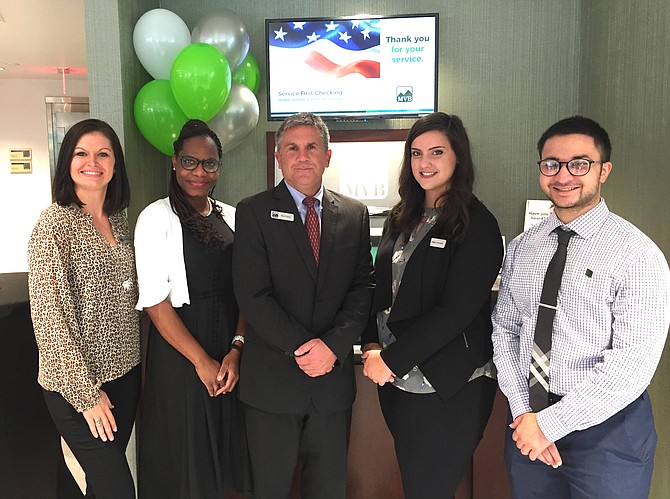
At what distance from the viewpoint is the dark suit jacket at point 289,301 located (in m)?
1.84

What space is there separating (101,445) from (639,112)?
2.56m

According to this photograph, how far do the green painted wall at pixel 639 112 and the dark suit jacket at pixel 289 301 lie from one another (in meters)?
1.29

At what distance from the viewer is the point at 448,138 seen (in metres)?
1.79

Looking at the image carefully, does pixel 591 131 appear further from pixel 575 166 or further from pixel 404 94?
pixel 404 94

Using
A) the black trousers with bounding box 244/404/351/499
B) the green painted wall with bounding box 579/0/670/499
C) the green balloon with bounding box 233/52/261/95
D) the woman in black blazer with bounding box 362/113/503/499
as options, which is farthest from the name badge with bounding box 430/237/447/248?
the green balloon with bounding box 233/52/261/95

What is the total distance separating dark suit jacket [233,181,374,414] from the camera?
1.84 meters

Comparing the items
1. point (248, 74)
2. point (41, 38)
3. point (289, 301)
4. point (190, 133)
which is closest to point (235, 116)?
point (248, 74)

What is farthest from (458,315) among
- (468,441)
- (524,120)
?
(524,120)

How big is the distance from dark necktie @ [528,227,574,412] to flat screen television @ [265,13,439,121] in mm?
1805

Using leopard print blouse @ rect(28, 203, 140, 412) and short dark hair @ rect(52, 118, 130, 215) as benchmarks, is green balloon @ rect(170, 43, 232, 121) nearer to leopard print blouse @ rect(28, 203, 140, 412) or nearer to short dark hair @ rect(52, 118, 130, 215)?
short dark hair @ rect(52, 118, 130, 215)

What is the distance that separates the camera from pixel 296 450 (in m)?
1.91

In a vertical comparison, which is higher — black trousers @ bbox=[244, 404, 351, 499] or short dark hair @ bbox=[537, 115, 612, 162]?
short dark hair @ bbox=[537, 115, 612, 162]

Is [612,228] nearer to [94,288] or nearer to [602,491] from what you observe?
→ [602,491]

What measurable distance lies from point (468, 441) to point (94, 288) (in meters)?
1.32
